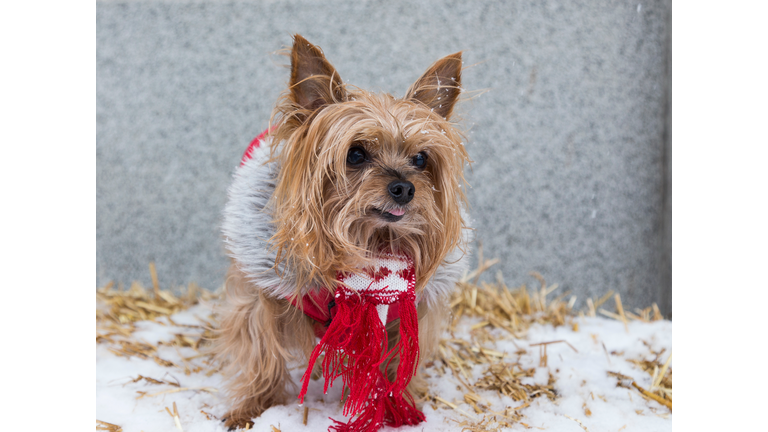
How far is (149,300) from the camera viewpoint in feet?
5.22

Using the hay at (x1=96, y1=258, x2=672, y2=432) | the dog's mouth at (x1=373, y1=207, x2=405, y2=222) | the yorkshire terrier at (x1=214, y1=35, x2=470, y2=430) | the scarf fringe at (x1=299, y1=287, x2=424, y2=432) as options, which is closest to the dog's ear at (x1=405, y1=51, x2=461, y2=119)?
the yorkshire terrier at (x1=214, y1=35, x2=470, y2=430)

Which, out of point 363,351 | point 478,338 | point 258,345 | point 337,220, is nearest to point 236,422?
point 258,345

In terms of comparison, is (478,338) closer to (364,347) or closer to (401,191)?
(364,347)

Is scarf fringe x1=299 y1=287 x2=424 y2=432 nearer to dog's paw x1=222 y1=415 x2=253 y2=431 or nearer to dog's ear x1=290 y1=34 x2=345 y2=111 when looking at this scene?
dog's paw x1=222 y1=415 x2=253 y2=431

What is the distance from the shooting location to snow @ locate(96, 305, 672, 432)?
0.98m

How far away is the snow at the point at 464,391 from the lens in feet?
3.22

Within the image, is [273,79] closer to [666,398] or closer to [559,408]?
[559,408]

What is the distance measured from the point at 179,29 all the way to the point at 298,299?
115cm

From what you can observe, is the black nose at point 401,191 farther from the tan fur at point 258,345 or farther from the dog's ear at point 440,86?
the tan fur at point 258,345

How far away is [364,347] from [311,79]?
0.48m

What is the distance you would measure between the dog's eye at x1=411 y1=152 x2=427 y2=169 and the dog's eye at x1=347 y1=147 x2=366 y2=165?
0.09 metres

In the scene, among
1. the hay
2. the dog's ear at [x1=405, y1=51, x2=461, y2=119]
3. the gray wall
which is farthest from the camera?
the gray wall

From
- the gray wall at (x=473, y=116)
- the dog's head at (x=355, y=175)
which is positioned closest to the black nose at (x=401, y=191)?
the dog's head at (x=355, y=175)

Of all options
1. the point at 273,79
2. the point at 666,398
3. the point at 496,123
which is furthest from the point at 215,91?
the point at 666,398
